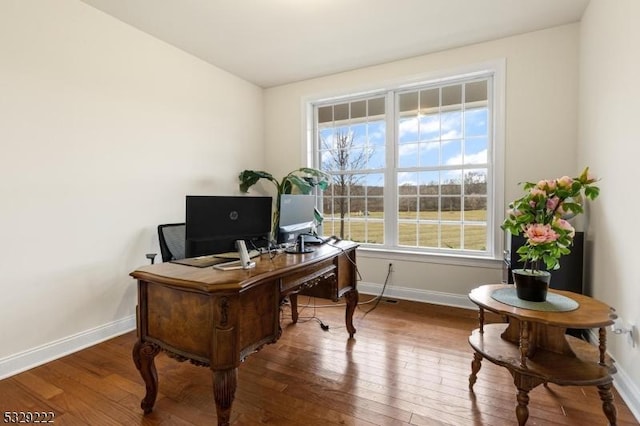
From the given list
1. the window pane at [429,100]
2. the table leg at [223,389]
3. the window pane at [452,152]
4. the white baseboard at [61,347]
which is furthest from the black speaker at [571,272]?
the white baseboard at [61,347]

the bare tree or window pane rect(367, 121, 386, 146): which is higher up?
window pane rect(367, 121, 386, 146)

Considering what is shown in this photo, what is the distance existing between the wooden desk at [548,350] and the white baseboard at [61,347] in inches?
111

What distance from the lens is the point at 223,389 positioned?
144cm

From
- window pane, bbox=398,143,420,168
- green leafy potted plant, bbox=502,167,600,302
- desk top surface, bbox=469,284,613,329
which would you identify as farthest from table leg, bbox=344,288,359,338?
window pane, bbox=398,143,420,168

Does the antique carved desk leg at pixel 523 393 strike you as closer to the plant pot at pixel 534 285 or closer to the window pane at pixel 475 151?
the plant pot at pixel 534 285

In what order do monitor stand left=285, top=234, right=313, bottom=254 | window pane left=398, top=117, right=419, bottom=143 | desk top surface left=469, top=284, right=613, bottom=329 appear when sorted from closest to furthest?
desk top surface left=469, top=284, right=613, bottom=329
monitor stand left=285, top=234, right=313, bottom=254
window pane left=398, top=117, right=419, bottom=143

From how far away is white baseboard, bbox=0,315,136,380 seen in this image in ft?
6.94

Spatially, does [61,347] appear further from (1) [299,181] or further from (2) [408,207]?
(2) [408,207]

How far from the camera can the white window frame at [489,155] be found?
312 centimetres

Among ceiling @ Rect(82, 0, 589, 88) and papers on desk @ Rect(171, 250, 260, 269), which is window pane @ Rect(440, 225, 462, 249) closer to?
ceiling @ Rect(82, 0, 589, 88)

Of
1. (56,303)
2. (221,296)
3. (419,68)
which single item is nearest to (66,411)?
(56,303)

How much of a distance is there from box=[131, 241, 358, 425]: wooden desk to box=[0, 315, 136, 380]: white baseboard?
1.15 metres

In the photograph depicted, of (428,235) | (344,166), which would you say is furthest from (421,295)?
(344,166)

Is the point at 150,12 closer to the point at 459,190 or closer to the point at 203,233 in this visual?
the point at 203,233
